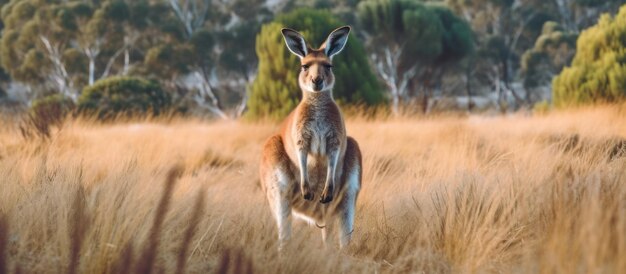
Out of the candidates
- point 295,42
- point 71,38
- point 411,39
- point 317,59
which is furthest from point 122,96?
point 317,59

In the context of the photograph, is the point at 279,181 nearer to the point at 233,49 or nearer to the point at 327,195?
the point at 327,195

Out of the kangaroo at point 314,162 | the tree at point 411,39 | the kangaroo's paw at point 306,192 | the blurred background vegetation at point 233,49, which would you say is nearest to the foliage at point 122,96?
the blurred background vegetation at point 233,49

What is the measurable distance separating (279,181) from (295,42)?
2.47ft

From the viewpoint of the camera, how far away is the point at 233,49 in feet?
110

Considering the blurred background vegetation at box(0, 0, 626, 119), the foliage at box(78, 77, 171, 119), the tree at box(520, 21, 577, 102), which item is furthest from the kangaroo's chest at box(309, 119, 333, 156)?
the tree at box(520, 21, 577, 102)

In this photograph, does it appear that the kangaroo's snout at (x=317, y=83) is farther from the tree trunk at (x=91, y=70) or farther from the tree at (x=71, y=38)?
the tree at (x=71, y=38)

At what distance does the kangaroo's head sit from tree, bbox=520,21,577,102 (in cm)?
2899

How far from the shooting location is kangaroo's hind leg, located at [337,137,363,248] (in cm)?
392

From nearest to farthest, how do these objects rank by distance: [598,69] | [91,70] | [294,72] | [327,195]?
[327,195], [294,72], [598,69], [91,70]

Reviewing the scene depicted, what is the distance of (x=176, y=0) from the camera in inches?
1421

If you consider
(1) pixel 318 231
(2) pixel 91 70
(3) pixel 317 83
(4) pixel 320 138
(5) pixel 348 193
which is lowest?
(2) pixel 91 70

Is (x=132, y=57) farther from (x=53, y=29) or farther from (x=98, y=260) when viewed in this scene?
(x=98, y=260)

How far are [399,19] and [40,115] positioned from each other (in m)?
19.7

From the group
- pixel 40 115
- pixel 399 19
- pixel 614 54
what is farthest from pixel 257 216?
pixel 399 19
